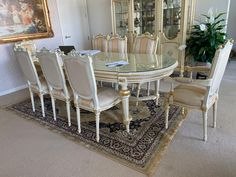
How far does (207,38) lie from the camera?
3734mm

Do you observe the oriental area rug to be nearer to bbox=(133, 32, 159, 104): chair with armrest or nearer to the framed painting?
bbox=(133, 32, 159, 104): chair with armrest

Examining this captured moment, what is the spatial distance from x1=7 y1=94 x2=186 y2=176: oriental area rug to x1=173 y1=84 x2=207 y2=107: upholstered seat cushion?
42 centimetres

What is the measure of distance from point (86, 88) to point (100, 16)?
382 cm

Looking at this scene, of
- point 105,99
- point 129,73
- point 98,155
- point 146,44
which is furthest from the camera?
point 146,44

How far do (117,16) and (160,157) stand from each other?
383cm

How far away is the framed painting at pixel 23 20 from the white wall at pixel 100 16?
141 cm

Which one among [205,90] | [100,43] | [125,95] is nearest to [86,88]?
[125,95]

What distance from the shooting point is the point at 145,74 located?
2043mm

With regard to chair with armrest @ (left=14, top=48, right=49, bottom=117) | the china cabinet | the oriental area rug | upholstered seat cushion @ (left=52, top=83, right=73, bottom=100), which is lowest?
the oriental area rug

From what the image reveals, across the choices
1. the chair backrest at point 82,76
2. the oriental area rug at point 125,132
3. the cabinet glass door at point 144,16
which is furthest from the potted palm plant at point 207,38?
the chair backrest at point 82,76

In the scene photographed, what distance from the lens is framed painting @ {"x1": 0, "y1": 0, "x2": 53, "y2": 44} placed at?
3.67 metres

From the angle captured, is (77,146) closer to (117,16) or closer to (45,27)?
(45,27)

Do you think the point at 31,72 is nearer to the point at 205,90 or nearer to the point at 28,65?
the point at 28,65

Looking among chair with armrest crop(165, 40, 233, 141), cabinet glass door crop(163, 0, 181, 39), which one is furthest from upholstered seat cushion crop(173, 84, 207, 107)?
cabinet glass door crop(163, 0, 181, 39)
